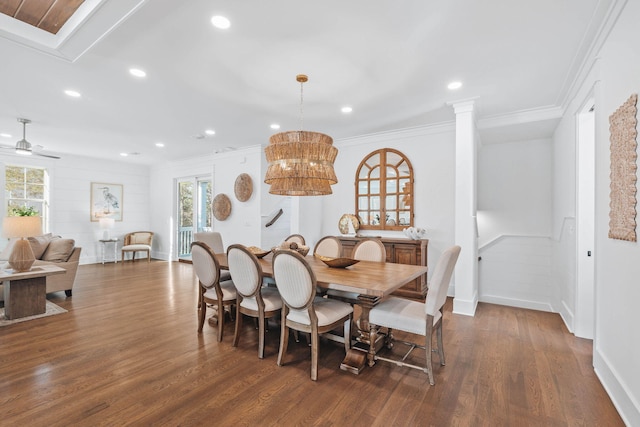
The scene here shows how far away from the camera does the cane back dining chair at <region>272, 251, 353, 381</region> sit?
7.45 feet

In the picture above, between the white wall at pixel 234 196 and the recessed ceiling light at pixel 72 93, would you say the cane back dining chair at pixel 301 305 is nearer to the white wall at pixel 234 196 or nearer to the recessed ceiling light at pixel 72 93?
the recessed ceiling light at pixel 72 93

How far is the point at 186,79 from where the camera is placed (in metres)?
3.20

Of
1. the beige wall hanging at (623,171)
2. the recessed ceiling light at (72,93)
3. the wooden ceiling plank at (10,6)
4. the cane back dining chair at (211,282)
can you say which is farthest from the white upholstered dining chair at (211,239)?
the beige wall hanging at (623,171)

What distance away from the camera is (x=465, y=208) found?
3.86m

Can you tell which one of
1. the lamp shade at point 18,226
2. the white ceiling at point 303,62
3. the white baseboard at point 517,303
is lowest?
the white baseboard at point 517,303

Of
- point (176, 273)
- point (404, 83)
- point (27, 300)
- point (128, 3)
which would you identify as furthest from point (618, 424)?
point (176, 273)

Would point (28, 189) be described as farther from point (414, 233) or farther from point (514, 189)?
point (514, 189)

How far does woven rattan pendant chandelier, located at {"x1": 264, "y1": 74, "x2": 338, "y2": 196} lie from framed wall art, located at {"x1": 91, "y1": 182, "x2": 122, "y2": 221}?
7.02 meters

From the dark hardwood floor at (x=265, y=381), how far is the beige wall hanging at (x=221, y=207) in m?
3.48

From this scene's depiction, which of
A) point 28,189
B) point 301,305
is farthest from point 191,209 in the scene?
point 301,305

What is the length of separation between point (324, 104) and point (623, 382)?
145 inches

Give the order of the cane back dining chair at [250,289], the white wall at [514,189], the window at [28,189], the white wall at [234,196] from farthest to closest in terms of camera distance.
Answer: the window at [28,189] → the white wall at [234,196] → the white wall at [514,189] → the cane back dining chair at [250,289]

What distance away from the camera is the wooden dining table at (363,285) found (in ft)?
7.40

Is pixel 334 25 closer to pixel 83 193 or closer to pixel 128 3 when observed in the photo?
pixel 128 3
